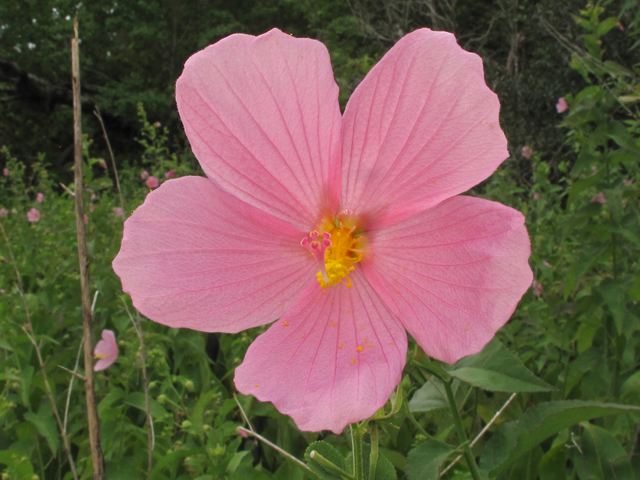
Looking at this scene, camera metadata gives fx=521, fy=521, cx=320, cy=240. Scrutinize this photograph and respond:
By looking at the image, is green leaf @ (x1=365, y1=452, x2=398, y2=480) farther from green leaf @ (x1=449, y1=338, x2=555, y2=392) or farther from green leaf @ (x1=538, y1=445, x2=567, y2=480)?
green leaf @ (x1=538, y1=445, x2=567, y2=480)

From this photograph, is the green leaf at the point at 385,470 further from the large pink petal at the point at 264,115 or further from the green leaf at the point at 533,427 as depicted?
the large pink petal at the point at 264,115

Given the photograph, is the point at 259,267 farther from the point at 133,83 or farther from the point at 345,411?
the point at 133,83

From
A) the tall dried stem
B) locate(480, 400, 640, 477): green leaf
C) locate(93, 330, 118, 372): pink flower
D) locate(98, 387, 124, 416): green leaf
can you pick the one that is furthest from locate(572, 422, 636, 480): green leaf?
locate(93, 330, 118, 372): pink flower

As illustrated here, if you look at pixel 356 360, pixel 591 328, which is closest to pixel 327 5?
pixel 591 328

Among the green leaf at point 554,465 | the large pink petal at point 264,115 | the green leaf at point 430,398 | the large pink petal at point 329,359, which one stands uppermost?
the large pink petal at point 264,115

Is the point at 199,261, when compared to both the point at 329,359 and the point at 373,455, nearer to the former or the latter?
the point at 329,359

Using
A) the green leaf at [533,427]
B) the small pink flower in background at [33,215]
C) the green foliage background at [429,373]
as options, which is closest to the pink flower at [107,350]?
the green foliage background at [429,373]
